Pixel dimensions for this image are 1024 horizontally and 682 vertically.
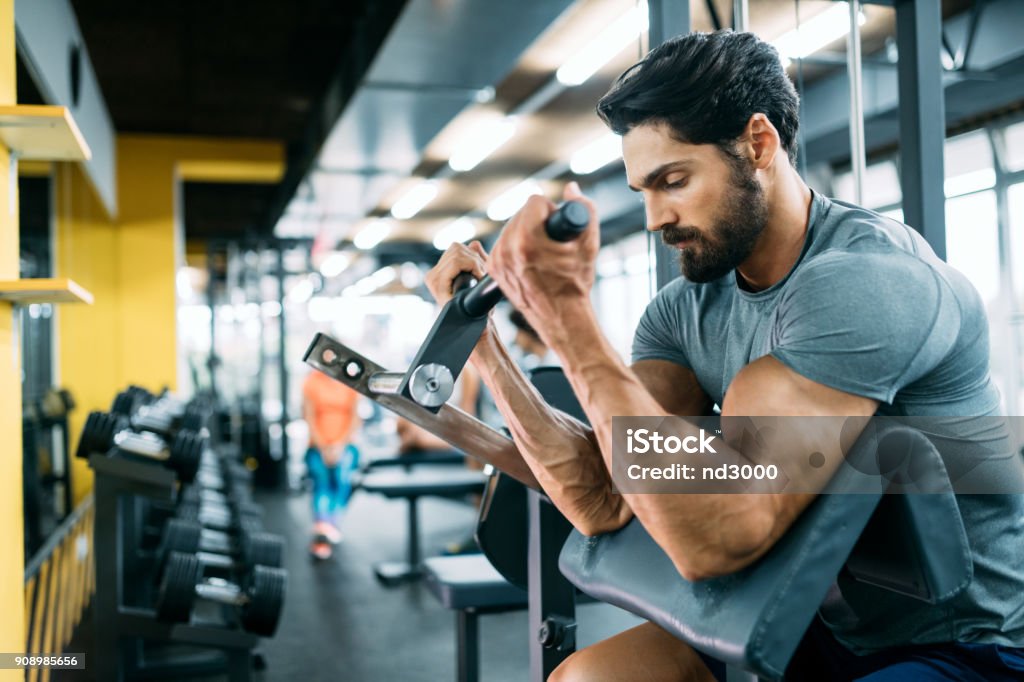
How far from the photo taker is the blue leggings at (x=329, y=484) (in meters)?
5.07

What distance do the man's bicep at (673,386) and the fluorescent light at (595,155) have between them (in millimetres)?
5586

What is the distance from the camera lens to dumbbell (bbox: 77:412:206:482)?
2627mm

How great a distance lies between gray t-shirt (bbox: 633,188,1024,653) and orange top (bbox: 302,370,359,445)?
Answer: 13.7 feet

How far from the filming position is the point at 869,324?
0.90 m

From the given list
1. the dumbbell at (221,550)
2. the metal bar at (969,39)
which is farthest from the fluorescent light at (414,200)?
the dumbbell at (221,550)

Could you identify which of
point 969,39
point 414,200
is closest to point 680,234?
point 969,39

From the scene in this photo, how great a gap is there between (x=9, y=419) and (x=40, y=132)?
2.26 ft

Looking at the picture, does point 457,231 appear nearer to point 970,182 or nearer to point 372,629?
point 970,182

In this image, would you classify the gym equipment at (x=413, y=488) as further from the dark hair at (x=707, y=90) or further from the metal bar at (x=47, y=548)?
the dark hair at (x=707, y=90)

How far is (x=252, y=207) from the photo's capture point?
38.1 feet

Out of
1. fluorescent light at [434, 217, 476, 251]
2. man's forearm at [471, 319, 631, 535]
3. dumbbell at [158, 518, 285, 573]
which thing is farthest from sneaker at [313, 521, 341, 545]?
fluorescent light at [434, 217, 476, 251]

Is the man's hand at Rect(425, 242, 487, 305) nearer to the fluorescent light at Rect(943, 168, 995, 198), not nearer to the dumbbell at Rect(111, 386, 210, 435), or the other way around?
the dumbbell at Rect(111, 386, 210, 435)

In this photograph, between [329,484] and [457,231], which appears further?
[457,231]

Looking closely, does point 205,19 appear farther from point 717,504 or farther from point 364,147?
point 717,504
